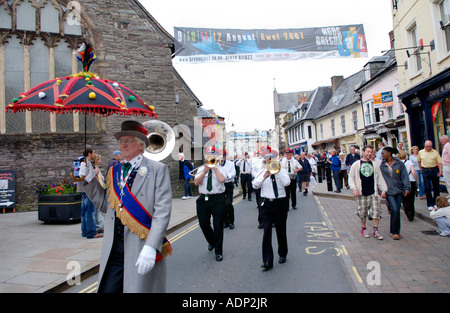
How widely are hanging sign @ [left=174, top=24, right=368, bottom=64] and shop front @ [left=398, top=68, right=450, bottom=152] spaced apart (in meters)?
2.81

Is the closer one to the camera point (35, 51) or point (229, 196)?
point (229, 196)

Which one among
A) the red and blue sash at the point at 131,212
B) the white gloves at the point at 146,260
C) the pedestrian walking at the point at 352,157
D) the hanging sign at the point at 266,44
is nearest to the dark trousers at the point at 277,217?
the red and blue sash at the point at 131,212

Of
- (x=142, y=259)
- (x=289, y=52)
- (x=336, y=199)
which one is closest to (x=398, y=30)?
(x=289, y=52)

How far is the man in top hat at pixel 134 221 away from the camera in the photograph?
2.49 meters

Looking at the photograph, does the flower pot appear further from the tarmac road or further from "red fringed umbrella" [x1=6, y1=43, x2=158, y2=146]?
"red fringed umbrella" [x1=6, y1=43, x2=158, y2=146]

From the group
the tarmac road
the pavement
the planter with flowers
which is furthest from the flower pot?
the tarmac road

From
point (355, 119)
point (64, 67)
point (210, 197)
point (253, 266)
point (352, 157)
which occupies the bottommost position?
point (253, 266)

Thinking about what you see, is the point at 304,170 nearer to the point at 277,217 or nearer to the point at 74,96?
the point at 277,217

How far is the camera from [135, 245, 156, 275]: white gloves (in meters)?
2.33

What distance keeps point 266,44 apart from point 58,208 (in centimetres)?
899

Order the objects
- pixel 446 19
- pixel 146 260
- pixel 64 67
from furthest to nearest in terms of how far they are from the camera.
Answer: pixel 64 67, pixel 446 19, pixel 146 260

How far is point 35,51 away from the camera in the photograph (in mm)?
12039

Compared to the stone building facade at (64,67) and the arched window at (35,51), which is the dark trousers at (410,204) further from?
the arched window at (35,51)

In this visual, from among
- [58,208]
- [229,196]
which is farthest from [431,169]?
[58,208]
